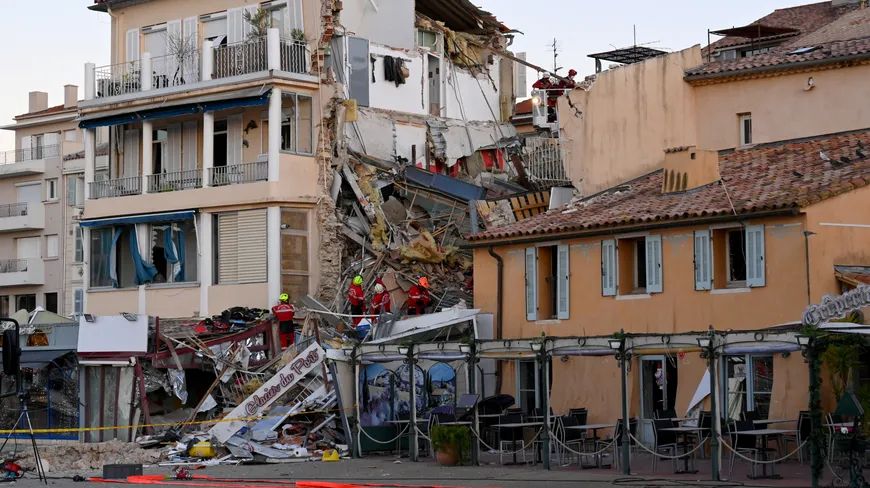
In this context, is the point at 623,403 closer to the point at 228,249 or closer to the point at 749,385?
the point at 749,385

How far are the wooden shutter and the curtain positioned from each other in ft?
55.9

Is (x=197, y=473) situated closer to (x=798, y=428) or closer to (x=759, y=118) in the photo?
(x=798, y=428)

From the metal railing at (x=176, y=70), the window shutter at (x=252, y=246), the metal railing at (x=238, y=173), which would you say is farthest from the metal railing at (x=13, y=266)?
the window shutter at (x=252, y=246)

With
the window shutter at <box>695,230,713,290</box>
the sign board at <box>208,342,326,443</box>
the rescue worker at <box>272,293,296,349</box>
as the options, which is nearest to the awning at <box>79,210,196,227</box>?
the rescue worker at <box>272,293,296,349</box>

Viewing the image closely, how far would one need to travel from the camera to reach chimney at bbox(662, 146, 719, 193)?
106 feet

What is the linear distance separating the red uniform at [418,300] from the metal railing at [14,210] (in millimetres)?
35772

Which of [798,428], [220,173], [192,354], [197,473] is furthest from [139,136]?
[798,428]

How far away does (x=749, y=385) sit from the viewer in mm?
28844

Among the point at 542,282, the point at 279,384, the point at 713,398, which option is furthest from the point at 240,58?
the point at 713,398

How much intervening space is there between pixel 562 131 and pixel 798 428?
1387 centimetres

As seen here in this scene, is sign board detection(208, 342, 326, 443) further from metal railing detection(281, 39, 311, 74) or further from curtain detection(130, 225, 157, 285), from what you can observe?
curtain detection(130, 225, 157, 285)

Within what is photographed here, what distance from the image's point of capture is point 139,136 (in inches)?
1768

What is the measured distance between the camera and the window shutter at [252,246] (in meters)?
40.5

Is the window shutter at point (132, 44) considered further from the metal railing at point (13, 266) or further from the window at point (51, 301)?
the metal railing at point (13, 266)
